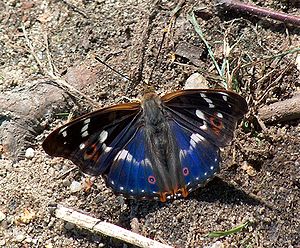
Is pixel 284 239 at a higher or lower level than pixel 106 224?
lower

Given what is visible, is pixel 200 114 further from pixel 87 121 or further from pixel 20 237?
pixel 20 237

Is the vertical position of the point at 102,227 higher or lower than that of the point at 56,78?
lower

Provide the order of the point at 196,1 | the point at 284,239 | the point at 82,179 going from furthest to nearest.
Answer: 1. the point at 196,1
2. the point at 82,179
3. the point at 284,239

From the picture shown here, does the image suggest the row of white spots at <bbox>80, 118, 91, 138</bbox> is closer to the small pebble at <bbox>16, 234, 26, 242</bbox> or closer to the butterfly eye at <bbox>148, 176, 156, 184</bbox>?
the butterfly eye at <bbox>148, 176, 156, 184</bbox>

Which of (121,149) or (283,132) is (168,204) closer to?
(121,149)

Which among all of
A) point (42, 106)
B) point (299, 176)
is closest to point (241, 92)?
point (299, 176)

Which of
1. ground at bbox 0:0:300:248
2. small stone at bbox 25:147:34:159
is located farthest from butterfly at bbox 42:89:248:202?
small stone at bbox 25:147:34:159

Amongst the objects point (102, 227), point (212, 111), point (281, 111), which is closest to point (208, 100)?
point (212, 111)
